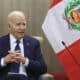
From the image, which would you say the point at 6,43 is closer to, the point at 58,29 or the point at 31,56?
the point at 31,56

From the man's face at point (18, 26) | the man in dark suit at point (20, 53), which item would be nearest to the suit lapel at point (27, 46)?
the man in dark suit at point (20, 53)

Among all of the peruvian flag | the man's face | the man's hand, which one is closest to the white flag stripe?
the peruvian flag

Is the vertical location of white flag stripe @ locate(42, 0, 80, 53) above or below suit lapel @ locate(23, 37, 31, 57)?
above

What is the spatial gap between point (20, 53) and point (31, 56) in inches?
6.8

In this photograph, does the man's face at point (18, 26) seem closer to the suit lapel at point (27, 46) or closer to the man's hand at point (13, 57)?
the suit lapel at point (27, 46)

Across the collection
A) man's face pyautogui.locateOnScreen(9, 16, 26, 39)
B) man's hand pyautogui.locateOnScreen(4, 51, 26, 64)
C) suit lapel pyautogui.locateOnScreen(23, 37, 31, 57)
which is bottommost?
man's hand pyautogui.locateOnScreen(4, 51, 26, 64)

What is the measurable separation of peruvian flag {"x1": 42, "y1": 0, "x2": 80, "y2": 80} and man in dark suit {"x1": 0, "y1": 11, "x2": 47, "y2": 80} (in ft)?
1.15

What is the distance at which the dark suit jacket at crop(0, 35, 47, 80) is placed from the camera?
10.1 feet

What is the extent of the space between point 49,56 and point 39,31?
36 centimetres

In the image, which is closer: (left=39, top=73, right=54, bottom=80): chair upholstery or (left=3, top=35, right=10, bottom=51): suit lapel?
(left=39, top=73, right=54, bottom=80): chair upholstery

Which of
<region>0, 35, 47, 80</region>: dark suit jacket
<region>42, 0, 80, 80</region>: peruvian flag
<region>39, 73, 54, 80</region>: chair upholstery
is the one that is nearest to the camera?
<region>39, 73, 54, 80</region>: chair upholstery

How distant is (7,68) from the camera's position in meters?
3.06

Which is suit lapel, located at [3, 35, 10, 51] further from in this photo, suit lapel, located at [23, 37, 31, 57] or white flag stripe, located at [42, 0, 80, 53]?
white flag stripe, located at [42, 0, 80, 53]

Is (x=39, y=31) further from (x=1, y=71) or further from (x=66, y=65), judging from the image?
(x=1, y=71)
